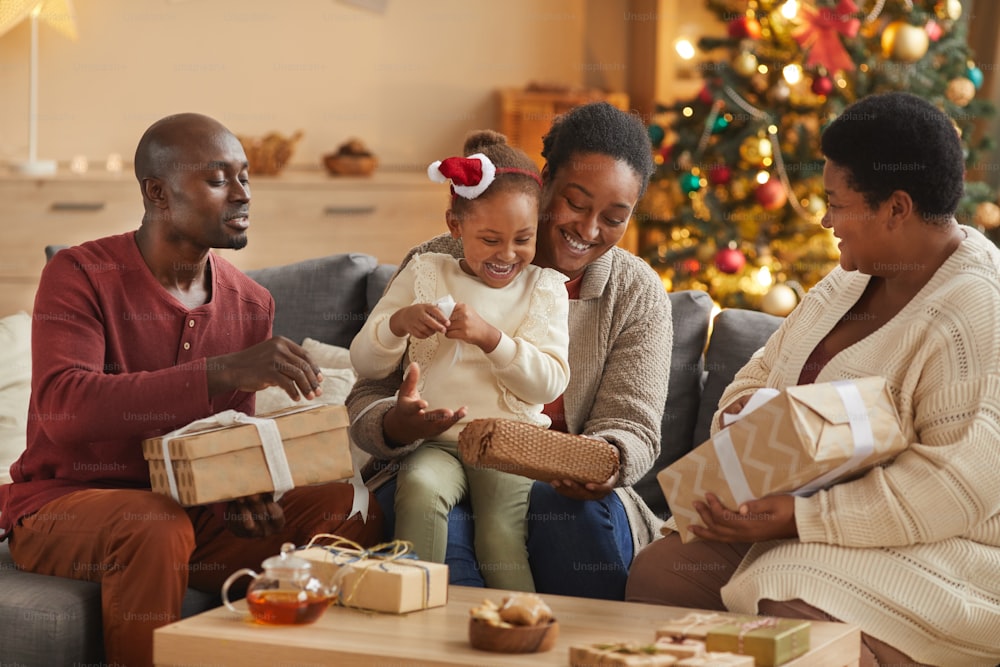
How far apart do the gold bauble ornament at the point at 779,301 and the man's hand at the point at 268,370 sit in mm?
2476

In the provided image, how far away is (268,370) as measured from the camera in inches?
77.3

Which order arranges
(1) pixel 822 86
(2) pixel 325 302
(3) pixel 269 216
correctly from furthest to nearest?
(3) pixel 269 216 < (1) pixel 822 86 < (2) pixel 325 302

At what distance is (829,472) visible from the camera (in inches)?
72.4

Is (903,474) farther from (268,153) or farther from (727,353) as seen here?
(268,153)

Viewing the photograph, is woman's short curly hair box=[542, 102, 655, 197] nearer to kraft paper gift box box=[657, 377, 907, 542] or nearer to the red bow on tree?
kraft paper gift box box=[657, 377, 907, 542]

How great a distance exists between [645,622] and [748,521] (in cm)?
26

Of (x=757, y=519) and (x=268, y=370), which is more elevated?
(x=268, y=370)

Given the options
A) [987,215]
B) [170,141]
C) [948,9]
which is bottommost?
[987,215]

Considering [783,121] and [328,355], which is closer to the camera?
[328,355]

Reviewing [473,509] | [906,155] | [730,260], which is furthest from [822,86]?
[473,509]

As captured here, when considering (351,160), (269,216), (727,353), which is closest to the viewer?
(727,353)

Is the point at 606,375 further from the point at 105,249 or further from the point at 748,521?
the point at 105,249

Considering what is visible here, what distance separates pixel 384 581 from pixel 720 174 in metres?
3.01

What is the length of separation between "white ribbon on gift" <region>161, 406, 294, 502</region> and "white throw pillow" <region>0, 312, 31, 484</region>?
3.11 feet
